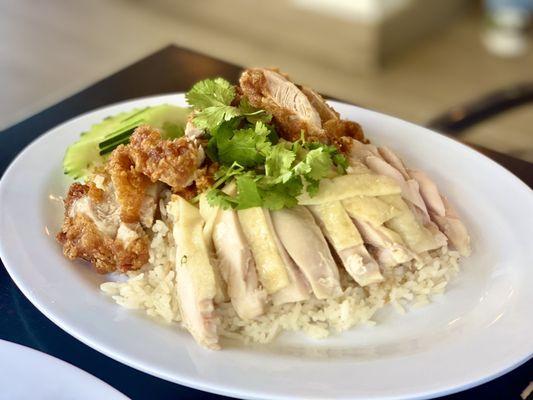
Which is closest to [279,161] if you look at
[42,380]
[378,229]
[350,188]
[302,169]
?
[302,169]

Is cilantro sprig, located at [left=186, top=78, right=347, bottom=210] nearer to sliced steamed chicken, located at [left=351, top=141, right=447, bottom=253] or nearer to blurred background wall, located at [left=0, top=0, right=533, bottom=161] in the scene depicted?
sliced steamed chicken, located at [left=351, top=141, right=447, bottom=253]

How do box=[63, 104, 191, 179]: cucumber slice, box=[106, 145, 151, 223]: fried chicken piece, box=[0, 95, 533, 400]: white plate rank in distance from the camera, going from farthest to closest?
box=[63, 104, 191, 179]: cucumber slice < box=[106, 145, 151, 223]: fried chicken piece < box=[0, 95, 533, 400]: white plate

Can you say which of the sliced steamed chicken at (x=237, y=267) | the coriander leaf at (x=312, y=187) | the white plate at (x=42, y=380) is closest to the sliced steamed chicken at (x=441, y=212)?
the coriander leaf at (x=312, y=187)

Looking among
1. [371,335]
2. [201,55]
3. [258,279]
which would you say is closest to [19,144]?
[201,55]

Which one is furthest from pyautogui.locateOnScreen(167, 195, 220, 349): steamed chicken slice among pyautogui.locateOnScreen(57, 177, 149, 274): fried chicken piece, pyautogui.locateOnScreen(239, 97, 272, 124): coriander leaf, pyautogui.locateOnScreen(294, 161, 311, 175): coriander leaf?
pyautogui.locateOnScreen(239, 97, 272, 124): coriander leaf

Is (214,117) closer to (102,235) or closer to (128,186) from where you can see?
(128,186)

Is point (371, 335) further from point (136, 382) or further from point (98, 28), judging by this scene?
point (98, 28)

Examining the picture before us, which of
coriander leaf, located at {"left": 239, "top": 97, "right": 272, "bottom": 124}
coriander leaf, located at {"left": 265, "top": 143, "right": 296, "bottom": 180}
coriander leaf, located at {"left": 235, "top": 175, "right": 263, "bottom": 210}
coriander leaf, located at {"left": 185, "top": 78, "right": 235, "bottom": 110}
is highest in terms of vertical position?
coriander leaf, located at {"left": 185, "top": 78, "right": 235, "bottom": 110}
